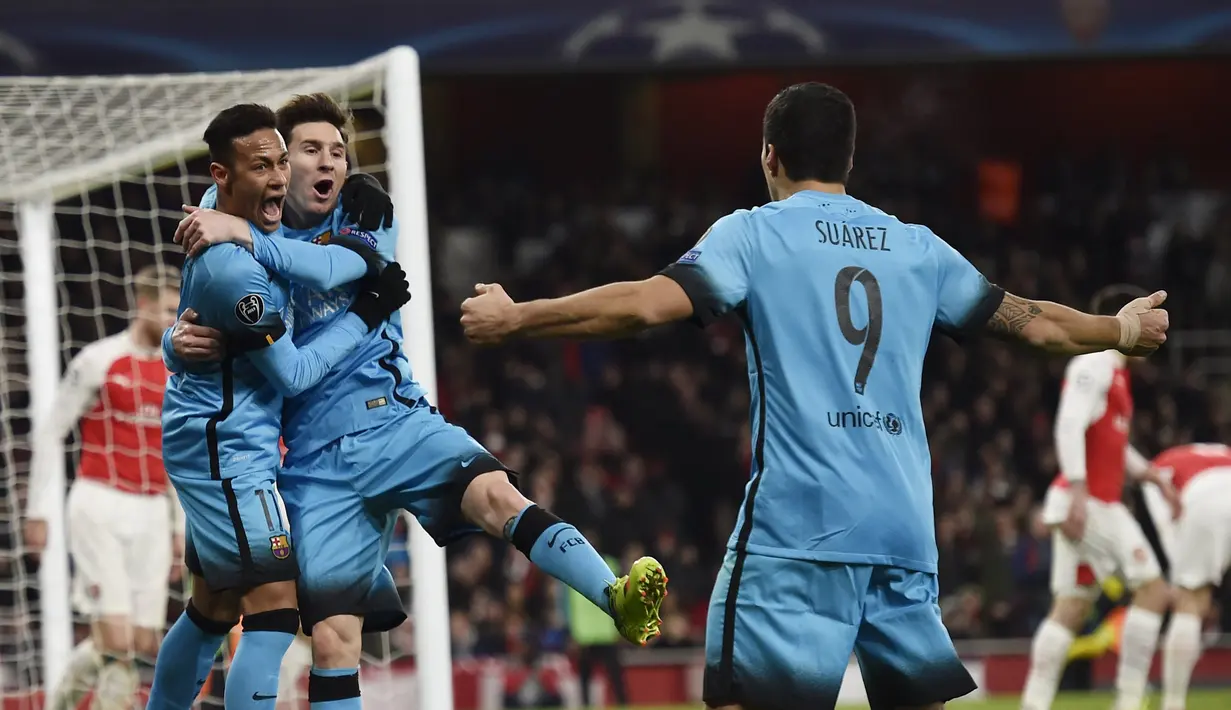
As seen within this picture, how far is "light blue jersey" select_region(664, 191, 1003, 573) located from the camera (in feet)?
11.9

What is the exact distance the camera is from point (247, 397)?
424 centimetres

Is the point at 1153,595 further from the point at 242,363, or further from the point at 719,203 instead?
the point at 719,203

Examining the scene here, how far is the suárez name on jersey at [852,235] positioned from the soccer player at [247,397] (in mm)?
1255

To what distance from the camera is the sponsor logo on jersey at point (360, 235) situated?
436 centimetres

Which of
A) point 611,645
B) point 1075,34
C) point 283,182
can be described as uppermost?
point 1075,34

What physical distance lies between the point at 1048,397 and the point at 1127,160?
3.56 meters

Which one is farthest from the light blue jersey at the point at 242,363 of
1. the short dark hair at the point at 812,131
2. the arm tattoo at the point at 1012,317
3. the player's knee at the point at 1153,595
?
the player's knee at the point at 1153,595

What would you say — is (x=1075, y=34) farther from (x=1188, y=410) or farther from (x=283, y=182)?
(x=283, y=182)

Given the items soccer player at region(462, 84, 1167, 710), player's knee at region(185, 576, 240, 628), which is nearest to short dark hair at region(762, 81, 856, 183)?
soccer player at region(462, 84, 1167, 710)

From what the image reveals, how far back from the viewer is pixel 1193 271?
626 inches

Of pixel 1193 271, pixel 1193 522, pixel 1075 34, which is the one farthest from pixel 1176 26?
pixel 1193 522

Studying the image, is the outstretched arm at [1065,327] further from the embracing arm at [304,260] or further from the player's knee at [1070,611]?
the player's knee at [1070,611]

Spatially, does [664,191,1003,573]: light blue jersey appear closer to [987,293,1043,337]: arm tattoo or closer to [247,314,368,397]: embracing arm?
[987,293,1043,337]: arm tattoo

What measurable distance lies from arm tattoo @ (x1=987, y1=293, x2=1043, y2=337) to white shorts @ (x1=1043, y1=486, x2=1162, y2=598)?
4749 millimetres
